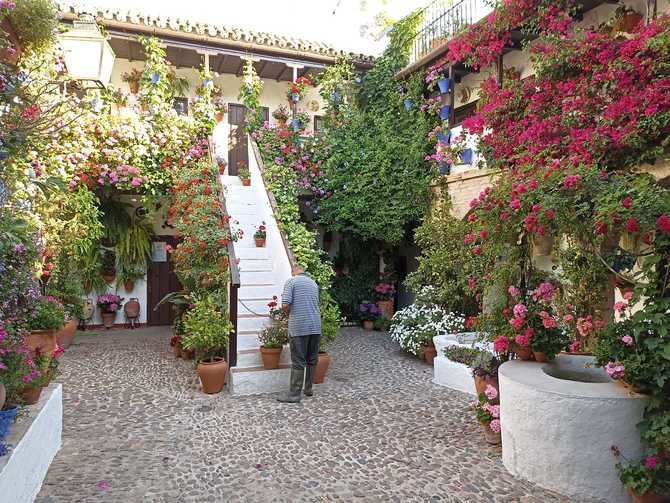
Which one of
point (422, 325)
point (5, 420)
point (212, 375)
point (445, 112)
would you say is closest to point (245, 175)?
point (445, 112)

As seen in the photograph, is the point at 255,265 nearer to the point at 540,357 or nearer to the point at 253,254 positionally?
the point at 253,254

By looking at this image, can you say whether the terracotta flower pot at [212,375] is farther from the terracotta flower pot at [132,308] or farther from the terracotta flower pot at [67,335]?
the terracotta flower pot at [132,308]

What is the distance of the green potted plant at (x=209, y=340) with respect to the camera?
6203 millimetres

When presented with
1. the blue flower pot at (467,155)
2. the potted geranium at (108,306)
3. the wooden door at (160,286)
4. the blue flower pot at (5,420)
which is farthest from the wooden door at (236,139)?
the blue flower pot at (5,420)

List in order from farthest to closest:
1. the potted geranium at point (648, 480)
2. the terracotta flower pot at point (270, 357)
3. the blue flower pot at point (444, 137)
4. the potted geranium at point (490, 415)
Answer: the blue flower pot at point (444, 137) → the terracotta flower pot at point (270, 357) → the potted geranium at point (490, 415) → the potted geranium at point (648, 480)

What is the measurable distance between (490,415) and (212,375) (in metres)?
3.45

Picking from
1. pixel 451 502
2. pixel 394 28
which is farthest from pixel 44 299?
pixel 394 28

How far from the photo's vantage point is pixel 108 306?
1092 cm

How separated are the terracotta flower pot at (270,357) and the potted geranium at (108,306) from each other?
5.98m

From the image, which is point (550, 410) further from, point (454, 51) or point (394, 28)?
point (394, 28)

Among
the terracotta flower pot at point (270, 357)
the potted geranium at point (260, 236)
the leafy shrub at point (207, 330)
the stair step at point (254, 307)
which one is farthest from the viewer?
the potted geranium at point (260, 236)

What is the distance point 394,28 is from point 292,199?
5.49 metres

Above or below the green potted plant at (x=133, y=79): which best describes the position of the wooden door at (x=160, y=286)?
below

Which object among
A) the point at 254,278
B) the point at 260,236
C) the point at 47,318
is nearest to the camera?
the point at 47,318
